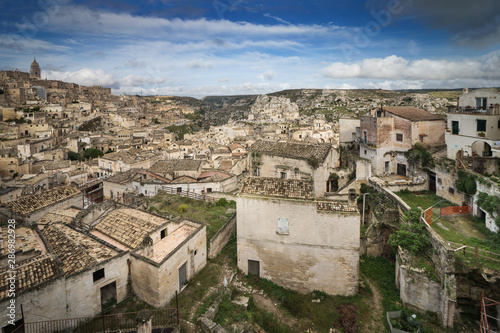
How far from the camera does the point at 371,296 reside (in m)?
14.6

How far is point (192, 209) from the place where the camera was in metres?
23.5

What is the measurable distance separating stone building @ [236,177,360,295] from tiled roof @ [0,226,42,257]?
10.0 meters

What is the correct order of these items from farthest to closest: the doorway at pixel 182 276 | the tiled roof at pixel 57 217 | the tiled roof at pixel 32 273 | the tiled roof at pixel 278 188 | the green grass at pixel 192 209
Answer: the green grass at pixel 192 209, the tiled roof at pixel 57 217, the tiled roof at pixel 278 188, the doorway at pixel 182 276, the tiled roof at pixel 32 273

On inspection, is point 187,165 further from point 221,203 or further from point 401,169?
point 401,169

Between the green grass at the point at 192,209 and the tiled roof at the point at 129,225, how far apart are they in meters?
3.57

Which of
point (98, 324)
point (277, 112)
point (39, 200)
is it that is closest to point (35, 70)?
point (277, 112)

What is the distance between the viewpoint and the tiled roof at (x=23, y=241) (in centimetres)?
1288

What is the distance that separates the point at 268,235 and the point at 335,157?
47.1ft

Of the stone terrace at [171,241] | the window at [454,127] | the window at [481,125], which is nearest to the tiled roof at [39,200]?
the stone terrace at [171,241]

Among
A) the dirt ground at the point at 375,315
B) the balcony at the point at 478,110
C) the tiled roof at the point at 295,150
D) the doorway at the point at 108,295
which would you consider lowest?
the dirt ground at the point at 375,315

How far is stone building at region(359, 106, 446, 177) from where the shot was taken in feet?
79.8

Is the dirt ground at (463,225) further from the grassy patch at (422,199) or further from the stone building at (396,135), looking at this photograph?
the stone building at (396,135)

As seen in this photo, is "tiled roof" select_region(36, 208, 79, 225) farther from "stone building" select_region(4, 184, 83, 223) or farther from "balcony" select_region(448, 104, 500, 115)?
"balcony" select_region(448, 104, 500, 115)

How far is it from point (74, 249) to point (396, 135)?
2553cm
